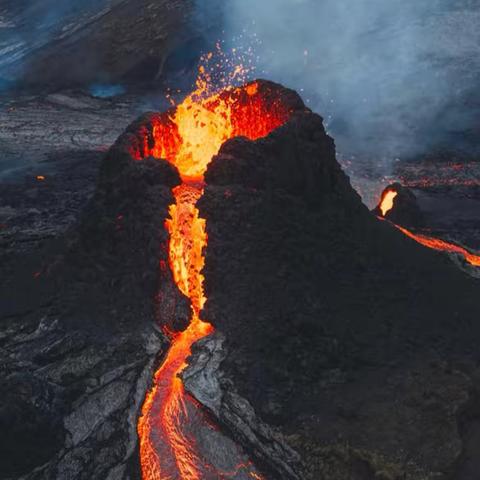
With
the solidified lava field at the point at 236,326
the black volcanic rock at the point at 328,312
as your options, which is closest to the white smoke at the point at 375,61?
the solidified lava field at the point at 236,326

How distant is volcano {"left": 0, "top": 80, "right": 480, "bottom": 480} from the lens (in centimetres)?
718

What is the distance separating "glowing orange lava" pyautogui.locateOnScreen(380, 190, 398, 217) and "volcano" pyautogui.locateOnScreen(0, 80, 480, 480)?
6481 millimetres

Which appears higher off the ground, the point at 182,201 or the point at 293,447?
the point at 182,201

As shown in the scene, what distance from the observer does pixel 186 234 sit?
9.24m

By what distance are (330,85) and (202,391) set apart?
25.7m

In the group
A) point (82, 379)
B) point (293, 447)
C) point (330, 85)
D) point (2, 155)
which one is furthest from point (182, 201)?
point (330, 85)

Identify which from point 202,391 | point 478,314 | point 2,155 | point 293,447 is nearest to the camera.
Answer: point 293,447

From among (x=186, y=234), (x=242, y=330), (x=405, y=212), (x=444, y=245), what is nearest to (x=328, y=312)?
(x=242, y=330)

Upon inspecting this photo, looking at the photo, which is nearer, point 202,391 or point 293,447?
point 293,447

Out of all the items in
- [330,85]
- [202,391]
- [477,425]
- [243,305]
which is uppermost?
[330,85]

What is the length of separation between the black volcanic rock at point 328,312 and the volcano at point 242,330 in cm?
2

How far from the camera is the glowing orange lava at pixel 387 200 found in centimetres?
1706

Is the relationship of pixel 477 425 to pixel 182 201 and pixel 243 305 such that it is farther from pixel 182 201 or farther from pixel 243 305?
pixel 182 201

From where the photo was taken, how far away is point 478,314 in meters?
9.64
